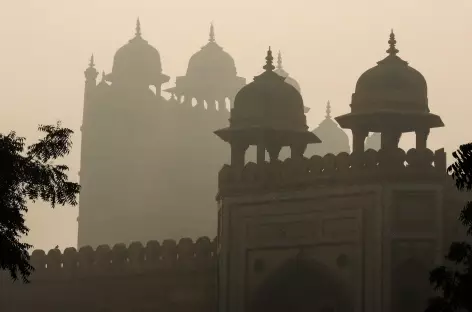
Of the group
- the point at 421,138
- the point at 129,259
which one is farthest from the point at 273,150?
the point at 129,259

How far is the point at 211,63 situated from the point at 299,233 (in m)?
16.0

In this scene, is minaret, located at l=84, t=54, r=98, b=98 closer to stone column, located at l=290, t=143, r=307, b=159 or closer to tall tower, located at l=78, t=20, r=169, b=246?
tall tower, located at l=78, t=20, r=169, b=246

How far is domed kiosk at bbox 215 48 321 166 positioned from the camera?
26.2 meters

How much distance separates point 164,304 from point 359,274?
4.21 m

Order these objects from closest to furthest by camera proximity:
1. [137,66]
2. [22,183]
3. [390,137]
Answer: [22,183]
[390,137]
[137,66]

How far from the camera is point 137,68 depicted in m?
39.0

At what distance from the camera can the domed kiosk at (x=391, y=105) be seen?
25000 mm

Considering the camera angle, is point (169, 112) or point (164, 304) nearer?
point (164, 304)

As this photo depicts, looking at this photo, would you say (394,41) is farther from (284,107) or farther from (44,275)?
(44,275)

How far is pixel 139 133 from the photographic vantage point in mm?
38812

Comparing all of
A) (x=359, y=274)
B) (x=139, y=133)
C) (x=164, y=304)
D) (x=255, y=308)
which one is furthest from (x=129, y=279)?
(x=139, y=133)

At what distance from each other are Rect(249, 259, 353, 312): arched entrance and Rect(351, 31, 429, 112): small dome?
2.92 m

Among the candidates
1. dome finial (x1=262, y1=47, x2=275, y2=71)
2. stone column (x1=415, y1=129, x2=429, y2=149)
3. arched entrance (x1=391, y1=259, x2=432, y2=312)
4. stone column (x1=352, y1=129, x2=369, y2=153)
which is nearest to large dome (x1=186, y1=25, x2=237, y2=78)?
Answer: dome finial (x1=262, y1=47, x2=275, y2=71)

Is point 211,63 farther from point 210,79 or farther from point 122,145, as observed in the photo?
point 122,145
